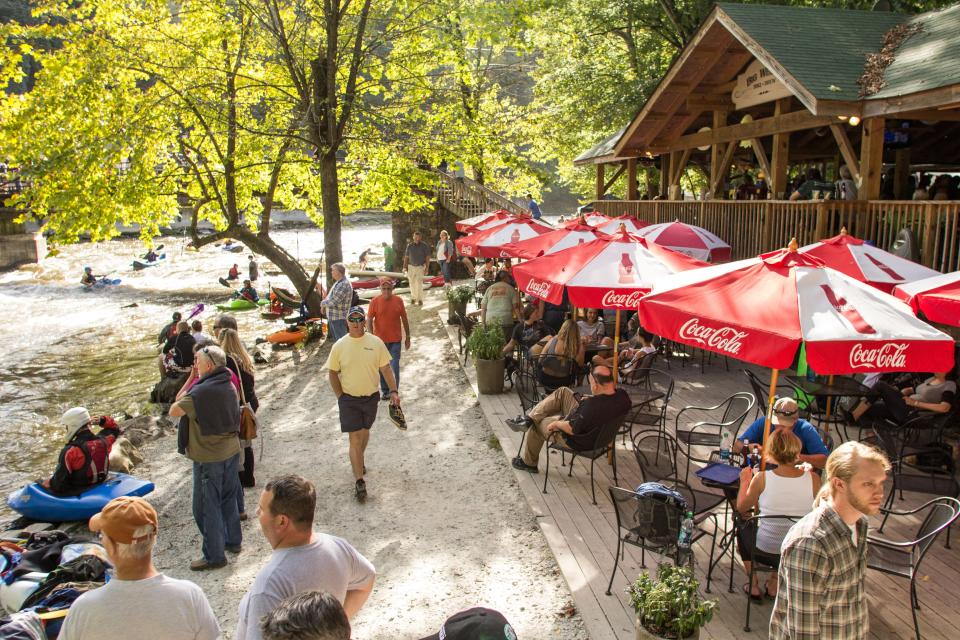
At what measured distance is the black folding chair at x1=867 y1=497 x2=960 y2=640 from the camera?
457 cm

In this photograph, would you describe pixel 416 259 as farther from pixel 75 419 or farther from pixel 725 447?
pixel 725 447

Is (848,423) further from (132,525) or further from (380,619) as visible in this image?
(132,525)

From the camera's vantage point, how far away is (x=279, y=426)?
10.6m

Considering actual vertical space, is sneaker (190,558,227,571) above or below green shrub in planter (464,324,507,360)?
below

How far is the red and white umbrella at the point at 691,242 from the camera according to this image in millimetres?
13062

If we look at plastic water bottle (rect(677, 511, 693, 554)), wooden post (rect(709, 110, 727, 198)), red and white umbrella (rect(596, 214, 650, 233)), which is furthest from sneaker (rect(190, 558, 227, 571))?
wooden post (rect(709, 110, 727, 198))

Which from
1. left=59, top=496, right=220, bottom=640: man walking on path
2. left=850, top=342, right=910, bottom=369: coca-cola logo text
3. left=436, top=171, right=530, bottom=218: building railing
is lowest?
left=59, top=496, right=220, bottom=640: man walking on path

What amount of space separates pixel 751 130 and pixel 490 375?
313 inches

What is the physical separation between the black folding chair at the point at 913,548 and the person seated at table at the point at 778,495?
0.47m

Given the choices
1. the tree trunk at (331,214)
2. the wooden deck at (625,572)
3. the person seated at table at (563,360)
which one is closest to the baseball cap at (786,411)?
the wooden deck at (625,572)

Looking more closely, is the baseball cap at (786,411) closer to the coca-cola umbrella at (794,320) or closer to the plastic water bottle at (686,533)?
the coca-cola umbrella at (794,320)

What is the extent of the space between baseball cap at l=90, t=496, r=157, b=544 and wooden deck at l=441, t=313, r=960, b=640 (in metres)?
3.12

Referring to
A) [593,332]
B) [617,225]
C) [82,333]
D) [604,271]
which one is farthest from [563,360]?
[82,333]

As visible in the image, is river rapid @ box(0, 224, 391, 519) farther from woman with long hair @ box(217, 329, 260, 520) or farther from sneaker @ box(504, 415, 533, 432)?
sneaker @ box(504, 415, 533, 432)
